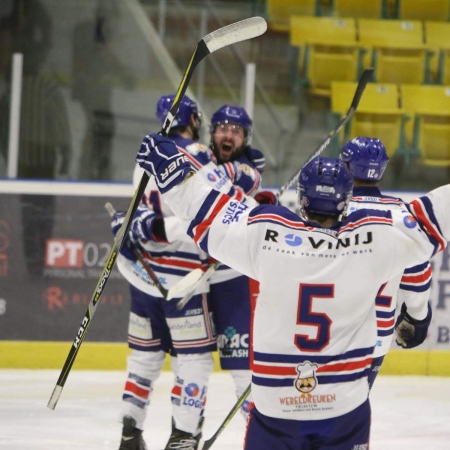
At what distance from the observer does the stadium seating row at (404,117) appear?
581cm

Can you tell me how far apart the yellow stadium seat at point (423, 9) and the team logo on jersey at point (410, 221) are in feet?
15.8

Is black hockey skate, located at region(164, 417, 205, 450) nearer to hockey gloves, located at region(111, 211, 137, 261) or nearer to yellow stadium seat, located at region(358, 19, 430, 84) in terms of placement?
hockey gloves, located at region(111, 211, 137, 261)

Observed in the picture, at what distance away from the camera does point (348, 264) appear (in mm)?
2201

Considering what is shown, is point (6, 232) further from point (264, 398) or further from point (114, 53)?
point (264, 398)

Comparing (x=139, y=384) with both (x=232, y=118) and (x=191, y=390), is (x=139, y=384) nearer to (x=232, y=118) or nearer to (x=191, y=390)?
(x=191, y=390)

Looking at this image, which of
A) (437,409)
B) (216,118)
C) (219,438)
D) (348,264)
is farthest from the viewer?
(437,409)

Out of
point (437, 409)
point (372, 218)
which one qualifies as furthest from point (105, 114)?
point (372, 218)

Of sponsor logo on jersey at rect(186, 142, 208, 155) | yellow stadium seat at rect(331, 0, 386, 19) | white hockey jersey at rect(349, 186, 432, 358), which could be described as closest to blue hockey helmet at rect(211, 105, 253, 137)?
sponsor logo on jersey at rect(186, 142, 208, 155)

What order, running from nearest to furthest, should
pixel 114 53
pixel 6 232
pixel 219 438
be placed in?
1. pixel 219 438
2. pixel 6 232
3. pixel 114 53

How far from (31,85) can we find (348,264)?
11.1 feet

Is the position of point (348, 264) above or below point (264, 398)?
above

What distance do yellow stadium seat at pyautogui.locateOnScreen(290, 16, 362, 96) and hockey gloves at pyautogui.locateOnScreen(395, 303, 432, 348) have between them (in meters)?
3.36

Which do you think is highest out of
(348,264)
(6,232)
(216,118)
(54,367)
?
(216,118)

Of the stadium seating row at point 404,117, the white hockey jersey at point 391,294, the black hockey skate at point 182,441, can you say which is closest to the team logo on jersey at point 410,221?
the white hockey jersey at point 391,294
